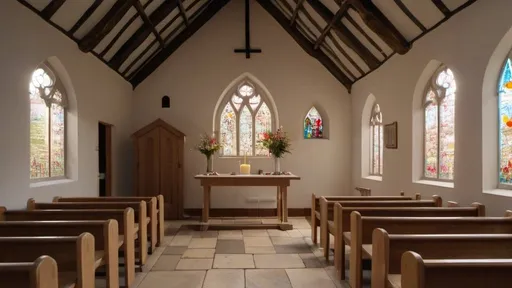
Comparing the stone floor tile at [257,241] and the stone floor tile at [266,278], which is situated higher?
the stone floor tile at [266,278]

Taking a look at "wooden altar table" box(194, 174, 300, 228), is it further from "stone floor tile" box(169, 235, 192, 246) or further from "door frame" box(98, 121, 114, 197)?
"door frame" box(98, 121, 114, 197)

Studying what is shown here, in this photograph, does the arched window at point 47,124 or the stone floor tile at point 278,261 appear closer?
the stone floor tile at point 278,261

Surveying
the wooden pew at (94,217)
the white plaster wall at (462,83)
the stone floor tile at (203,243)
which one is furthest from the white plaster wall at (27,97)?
the white plaster wall at (462,83)

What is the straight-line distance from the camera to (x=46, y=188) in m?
5.17

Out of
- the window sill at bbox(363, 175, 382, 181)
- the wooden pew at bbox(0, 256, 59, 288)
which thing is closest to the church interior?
the wooden pew at bbox(0, 256, 59, 288)

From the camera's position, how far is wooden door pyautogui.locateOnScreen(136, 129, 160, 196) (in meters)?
8.34

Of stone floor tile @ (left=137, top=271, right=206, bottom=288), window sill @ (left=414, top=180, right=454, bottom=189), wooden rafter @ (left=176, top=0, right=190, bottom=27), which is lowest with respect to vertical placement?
stone floor tile @ (left=137, top=271, right=206, bottom=288)

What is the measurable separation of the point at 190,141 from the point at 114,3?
3686mm

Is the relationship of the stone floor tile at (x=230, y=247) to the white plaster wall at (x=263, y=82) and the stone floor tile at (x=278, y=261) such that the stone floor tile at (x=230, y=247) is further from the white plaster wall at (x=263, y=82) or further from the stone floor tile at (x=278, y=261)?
the white plaster wall at (x=263, y=82)

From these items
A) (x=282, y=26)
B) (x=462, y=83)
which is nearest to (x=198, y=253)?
(x=462, y=83)

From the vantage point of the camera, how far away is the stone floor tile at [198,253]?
17.2 ft

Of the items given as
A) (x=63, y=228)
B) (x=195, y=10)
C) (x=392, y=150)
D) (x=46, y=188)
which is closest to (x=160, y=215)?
→ (x=46, y=188)

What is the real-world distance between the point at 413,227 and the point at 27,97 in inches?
164

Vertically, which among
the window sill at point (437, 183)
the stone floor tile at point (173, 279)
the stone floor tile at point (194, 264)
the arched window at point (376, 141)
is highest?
the arched window at point (376, 141)
